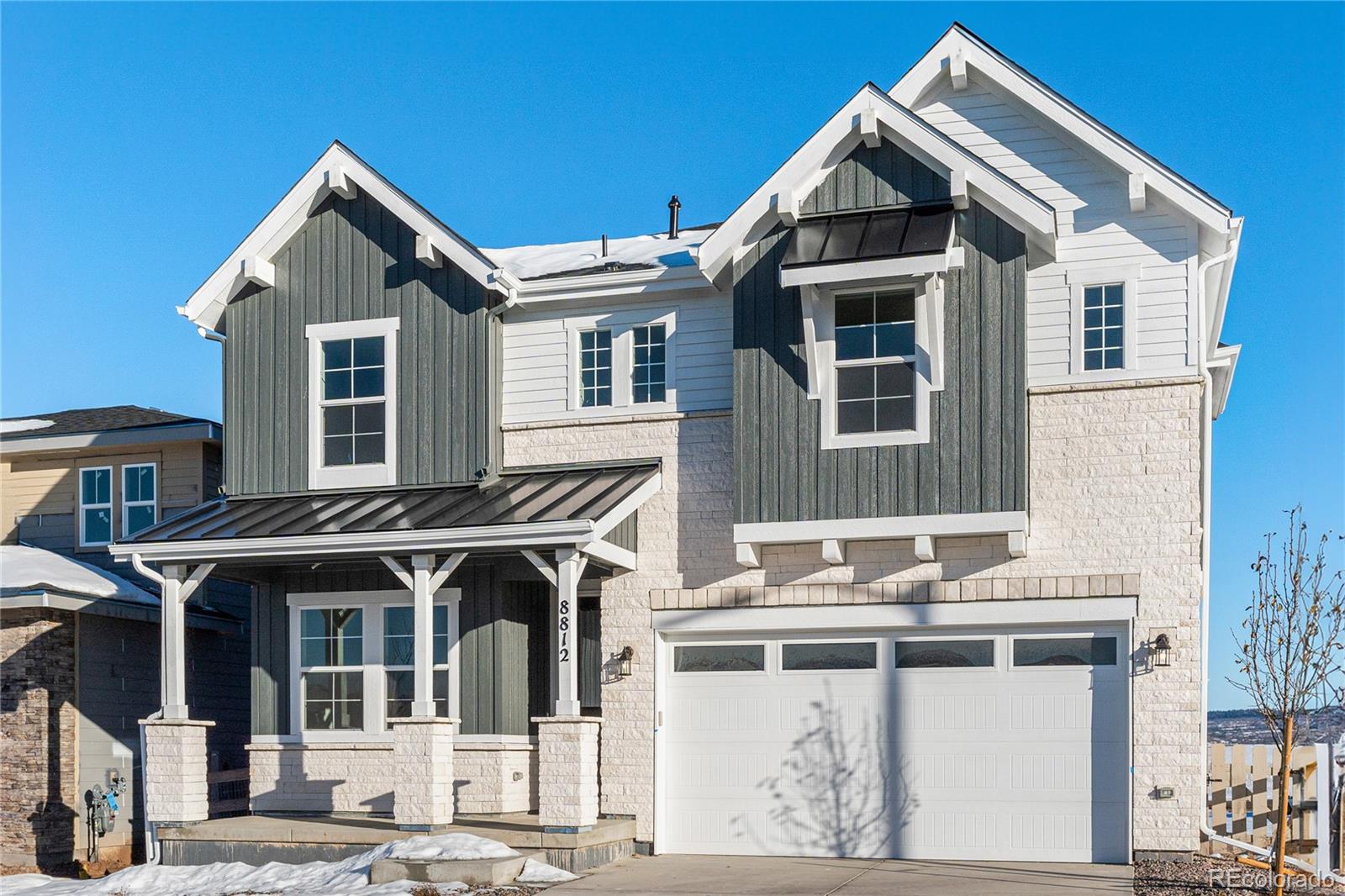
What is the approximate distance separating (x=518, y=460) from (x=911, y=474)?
14.8ft

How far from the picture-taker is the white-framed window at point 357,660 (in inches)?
666

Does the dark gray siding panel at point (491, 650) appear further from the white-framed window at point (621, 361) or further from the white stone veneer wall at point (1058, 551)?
the white-framed window at point (621, 361)

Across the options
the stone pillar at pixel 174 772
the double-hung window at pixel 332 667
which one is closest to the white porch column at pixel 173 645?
the stone pillar at pixel 174 772

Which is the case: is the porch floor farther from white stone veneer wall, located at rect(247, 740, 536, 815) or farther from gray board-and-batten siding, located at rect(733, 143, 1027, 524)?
gray board-and-batten siding, located at rect(733, 143, 1027, 524)

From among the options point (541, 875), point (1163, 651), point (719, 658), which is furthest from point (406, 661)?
point (1163, 651)

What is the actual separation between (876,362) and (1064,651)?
334cm

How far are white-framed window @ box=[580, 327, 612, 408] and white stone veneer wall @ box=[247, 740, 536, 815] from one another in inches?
149

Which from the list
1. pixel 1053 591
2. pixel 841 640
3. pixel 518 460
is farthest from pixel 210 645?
pixel 1053 591

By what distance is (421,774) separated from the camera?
14734mm

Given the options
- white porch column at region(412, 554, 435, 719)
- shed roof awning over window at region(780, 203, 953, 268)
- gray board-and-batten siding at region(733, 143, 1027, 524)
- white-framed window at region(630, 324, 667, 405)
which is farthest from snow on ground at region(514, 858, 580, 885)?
shed roof awning over window at region(780, 203, 953, 268)

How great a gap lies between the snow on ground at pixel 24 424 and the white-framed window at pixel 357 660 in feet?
23.2

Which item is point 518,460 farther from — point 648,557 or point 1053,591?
point 1053,591

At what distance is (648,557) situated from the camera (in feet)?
53.4

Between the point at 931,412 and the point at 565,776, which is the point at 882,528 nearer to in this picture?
the point at 931,412
